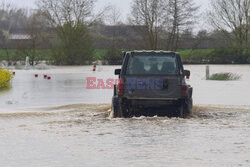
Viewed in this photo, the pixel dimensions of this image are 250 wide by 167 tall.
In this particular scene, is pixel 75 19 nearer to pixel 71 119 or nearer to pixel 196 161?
pixel 71 119

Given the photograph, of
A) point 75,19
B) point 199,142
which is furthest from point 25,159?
point 75,19

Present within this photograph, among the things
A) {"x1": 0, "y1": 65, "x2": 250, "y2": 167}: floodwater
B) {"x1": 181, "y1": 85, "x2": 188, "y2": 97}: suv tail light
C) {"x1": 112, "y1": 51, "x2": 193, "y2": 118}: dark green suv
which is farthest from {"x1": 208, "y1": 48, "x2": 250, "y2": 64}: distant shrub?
{"x1": 181, "y1": 85, "x2": 188, "y2": 97}: suv tail light

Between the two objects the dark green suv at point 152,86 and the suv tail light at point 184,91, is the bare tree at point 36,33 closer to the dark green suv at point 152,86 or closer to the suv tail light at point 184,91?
the dark green suv at point 152,86

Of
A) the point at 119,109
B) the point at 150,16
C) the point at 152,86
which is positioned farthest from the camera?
the point at 150,16

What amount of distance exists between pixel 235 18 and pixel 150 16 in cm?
907

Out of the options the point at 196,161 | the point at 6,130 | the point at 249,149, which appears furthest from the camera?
the point at 6,130

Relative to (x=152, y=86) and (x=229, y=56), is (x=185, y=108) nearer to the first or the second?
(x=152, y=86)

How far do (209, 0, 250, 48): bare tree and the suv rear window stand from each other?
4066cm

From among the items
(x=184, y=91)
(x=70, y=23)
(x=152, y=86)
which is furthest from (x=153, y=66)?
(x=70, y=23)

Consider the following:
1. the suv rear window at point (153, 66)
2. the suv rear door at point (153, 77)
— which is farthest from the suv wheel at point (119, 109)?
the suv rear window at point (153, 66)

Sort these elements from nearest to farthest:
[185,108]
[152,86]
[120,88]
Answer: [152,86], [120,88], [185,108]

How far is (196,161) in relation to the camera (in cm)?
642

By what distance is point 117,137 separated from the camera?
27.9 ft

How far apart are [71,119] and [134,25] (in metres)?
39.8
